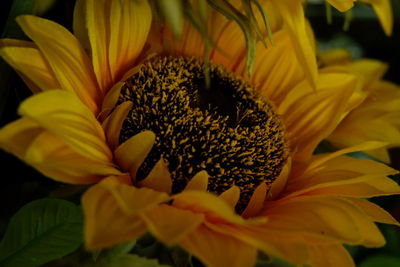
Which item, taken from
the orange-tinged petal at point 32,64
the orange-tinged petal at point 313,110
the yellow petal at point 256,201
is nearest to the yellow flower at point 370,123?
the orange-tinged petal at point 313,110

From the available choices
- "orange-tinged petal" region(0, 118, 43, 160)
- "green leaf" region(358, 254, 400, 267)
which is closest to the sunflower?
"orange-tinged petal" region(0, 118, 43, 160)

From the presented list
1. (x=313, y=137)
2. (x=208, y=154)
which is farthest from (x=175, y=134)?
(x=313, y=137)

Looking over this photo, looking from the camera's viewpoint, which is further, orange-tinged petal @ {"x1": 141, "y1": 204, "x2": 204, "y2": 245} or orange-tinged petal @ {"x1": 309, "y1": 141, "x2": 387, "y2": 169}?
orange-tinged petal @ {"x1": 309, "y1": 141, "x2": 387, "y2": 169}

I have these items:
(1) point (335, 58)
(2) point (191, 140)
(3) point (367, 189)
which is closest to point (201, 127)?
(2) point (191, 140)

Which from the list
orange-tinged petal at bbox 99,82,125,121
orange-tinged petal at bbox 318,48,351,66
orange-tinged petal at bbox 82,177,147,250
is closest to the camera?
orange-tinged petal at bbox 82,177,147,250

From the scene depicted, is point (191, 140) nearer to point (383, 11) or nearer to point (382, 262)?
point (383, 11)

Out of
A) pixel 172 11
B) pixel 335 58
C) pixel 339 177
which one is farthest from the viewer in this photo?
pixel 335 58

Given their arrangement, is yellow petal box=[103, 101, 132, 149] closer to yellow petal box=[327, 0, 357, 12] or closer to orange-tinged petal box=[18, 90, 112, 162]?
orange-tinged petal box=[18, 90, 112, 162]
